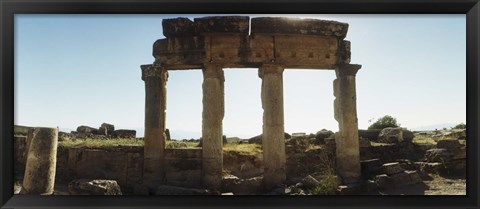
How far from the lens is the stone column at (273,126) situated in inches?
464

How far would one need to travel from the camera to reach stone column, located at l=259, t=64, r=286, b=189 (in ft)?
38.7

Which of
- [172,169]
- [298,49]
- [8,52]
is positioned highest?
[298,49]

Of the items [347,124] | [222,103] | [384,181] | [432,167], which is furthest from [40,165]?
[432,167]

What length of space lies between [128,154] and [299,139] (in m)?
5.96

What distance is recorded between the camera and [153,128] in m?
12.4

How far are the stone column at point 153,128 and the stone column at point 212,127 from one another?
1.30m

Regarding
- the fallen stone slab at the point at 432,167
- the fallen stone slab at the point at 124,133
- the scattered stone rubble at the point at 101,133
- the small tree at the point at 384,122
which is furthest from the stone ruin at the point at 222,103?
the small tree at the point at 384,122

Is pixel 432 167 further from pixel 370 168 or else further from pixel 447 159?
pixel 370 168

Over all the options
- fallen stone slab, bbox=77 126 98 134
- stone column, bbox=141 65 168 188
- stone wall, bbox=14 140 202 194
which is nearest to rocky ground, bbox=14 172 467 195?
stone wall, bbox=14 140 202 194

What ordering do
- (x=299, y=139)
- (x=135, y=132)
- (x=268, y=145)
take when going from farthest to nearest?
(x=135, y=132) → (x=299, y=139) → (x=268, y=145)

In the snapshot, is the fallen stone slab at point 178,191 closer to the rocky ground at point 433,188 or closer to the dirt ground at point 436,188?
the rocky ground at point 433,188

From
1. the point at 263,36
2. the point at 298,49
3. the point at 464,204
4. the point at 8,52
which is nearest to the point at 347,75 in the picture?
the point at 298,49

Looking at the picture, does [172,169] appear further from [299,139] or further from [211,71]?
[299,139]

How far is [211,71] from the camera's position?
12.1 meters
